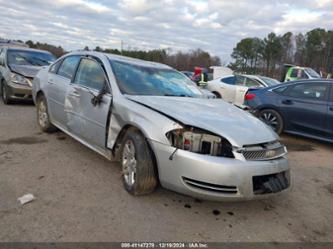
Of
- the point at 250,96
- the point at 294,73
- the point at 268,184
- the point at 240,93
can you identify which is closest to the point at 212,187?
the point at 268,184

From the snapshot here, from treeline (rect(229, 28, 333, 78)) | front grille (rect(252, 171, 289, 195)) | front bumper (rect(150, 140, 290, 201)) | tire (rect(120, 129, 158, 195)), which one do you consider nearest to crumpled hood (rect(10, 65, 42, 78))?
tire (rect(120, 129, 158, 195))

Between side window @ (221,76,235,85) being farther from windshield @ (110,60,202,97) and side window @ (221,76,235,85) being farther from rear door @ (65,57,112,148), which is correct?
rear door @ (65,57,112,148)

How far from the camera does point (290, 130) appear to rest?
725 cm

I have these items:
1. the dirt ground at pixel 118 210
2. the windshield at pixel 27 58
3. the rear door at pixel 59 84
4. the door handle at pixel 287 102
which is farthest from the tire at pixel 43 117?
the door handle at pixel 287 102

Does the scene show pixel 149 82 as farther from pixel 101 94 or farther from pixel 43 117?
pixel 43 117

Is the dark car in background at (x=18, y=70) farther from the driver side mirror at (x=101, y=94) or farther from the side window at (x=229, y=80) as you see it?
the side window at (x=229, y=80)

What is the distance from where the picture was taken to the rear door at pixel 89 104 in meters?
4.14

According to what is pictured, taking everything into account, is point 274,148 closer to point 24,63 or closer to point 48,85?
point 48,85

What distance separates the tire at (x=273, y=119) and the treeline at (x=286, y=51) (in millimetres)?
48701

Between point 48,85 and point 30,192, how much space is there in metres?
2.66

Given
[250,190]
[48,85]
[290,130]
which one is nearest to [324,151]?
[290,130]

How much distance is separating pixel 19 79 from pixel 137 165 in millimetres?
6900

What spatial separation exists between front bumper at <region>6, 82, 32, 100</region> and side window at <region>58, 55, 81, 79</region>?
154 inches

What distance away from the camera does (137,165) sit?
11.4ft
